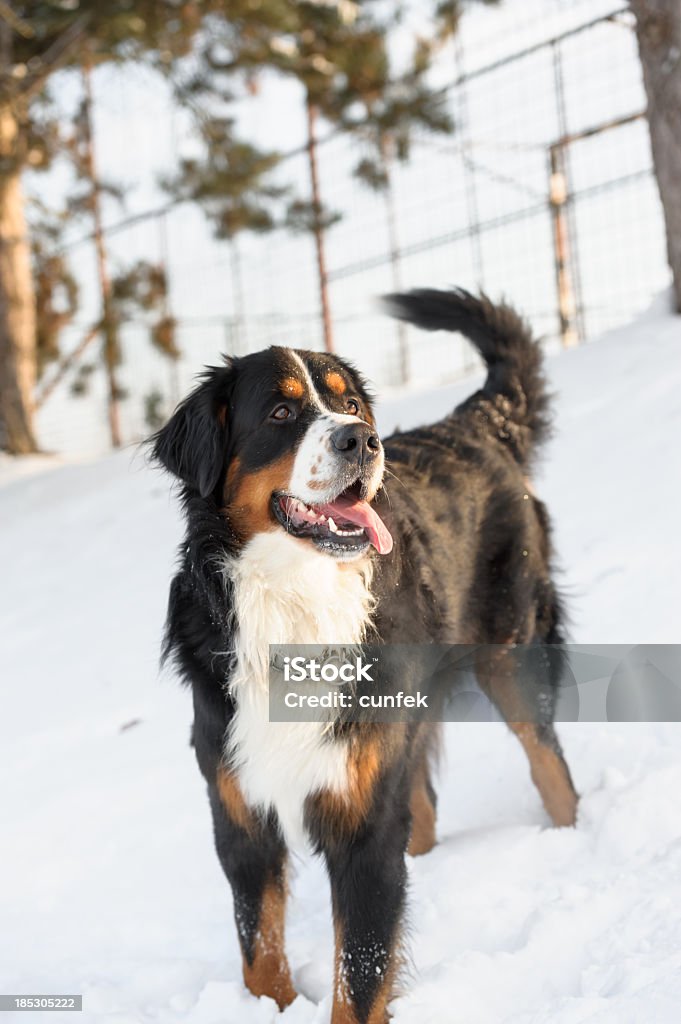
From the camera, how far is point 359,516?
8.07 ft

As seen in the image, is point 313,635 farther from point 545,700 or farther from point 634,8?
point 634,8

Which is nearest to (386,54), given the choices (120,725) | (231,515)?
(120,725)

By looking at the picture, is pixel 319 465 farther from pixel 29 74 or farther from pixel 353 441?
pixel 29 74

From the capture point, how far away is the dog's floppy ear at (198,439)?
2.55m

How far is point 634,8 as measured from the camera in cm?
643

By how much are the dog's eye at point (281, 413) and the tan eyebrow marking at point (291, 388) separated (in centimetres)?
4

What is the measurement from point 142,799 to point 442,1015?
183 centimetres

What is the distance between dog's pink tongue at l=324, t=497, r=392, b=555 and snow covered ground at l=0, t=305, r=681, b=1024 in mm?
1091

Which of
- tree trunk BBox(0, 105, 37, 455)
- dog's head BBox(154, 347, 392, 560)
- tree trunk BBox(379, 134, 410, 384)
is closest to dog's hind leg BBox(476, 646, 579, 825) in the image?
dog's head BBox(154, 347, 392, 560)

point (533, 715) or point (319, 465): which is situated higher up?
point (319, 465)

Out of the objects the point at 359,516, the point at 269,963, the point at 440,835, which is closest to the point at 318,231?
the point at 440,835

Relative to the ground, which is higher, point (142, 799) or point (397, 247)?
point (397, 247)

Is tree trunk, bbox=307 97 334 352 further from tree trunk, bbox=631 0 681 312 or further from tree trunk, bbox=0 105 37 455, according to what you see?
tree trunk, bbox=631 0 681 312

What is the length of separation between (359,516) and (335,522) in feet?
0.21
